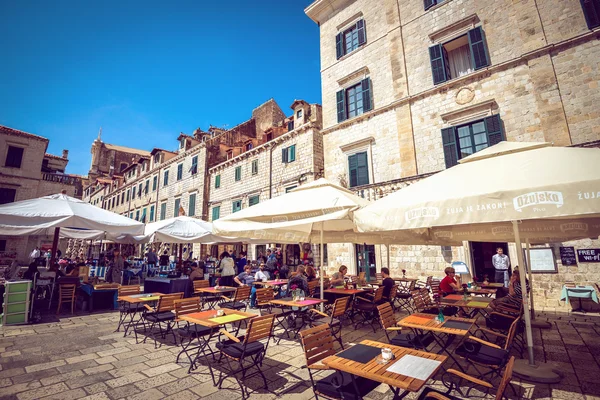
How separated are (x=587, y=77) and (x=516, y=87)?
1815mm

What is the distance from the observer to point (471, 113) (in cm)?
1102

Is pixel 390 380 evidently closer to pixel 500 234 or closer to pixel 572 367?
pixel 572 367

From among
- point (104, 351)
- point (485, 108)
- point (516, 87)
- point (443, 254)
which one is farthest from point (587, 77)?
point (104, 351)

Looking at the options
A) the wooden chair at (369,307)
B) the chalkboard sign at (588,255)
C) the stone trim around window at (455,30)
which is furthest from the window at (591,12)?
the wooden chair at (369,307)

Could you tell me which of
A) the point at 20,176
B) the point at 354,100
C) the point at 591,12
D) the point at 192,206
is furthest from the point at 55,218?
the point at 20,176

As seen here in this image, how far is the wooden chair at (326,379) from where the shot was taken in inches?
104

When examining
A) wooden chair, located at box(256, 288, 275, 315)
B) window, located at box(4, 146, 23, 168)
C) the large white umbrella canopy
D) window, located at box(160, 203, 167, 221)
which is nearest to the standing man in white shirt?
wooden chair, located at box(256, 288, 275, 315)

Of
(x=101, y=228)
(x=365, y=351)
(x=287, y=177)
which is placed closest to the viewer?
(x=365, y=351)

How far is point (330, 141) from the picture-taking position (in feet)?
50.3

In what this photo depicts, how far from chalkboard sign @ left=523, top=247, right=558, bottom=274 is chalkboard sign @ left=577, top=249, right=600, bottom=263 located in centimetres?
62

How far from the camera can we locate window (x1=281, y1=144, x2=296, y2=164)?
1792cm

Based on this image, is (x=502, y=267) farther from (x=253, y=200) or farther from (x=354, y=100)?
(x=253, y=200)

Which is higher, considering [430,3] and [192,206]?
[430,3]

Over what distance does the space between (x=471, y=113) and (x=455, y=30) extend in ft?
12.9
